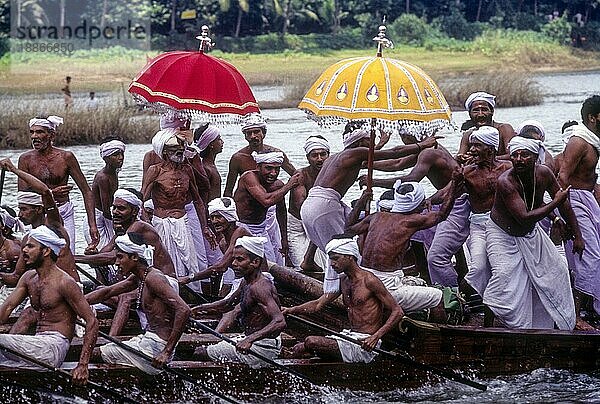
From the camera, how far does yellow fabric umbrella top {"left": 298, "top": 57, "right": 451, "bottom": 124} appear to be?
9320 millimetres

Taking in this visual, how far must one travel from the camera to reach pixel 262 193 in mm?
10508

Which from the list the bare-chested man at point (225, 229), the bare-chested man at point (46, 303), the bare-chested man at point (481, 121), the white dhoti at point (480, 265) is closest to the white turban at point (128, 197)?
the bare-chested man at point (225, 229)

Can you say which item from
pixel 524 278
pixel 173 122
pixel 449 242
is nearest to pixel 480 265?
pixel 524 278

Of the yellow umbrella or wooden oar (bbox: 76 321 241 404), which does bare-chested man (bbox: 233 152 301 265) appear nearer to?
the yellow umbrella

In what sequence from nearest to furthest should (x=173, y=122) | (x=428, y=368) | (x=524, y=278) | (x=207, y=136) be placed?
1. (x=428, y=368)
2. (x=524, y=278)
3. (x=173, y=122)
4. (x=207, y=136)

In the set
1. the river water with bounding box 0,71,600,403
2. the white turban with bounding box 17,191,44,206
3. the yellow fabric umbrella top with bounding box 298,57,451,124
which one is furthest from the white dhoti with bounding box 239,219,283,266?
the river water with bounding box 0,71,600,403

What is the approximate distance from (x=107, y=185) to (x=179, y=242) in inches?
36.2

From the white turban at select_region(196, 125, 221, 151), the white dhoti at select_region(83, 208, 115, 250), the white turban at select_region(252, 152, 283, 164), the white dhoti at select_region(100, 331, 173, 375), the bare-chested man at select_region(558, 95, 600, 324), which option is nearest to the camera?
the white dhoti at select_region(100, 331, 173, 375)

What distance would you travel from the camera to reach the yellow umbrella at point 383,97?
9.33 metres

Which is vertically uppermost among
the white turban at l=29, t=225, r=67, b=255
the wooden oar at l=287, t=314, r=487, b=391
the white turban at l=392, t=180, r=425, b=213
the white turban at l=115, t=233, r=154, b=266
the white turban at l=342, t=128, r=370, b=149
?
the white turban at l=342, t=128, r=370, b=149

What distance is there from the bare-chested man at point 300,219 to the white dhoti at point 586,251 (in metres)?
2.03

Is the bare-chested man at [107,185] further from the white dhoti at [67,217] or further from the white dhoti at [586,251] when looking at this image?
the white dhoti at [586,251]

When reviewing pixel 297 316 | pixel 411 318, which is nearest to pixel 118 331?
pixel 297 316

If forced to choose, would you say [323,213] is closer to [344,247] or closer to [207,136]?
[207,136]
